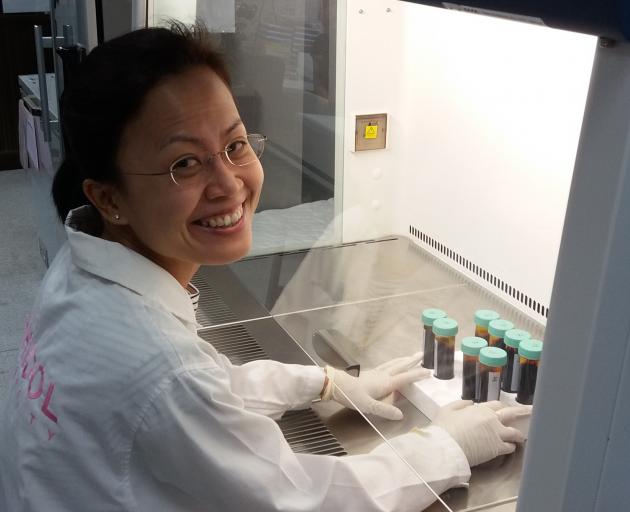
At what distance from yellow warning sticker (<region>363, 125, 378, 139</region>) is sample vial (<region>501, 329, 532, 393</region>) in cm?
62

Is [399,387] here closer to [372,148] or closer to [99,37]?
[372,148]

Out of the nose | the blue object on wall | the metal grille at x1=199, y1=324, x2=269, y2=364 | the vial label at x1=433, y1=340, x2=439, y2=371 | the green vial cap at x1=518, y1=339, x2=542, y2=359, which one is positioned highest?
the blue object on wall

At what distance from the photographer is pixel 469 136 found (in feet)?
5.14

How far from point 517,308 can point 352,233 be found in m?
0.48

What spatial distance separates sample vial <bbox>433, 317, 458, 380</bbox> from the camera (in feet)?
4.58

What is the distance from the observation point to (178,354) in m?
1.00

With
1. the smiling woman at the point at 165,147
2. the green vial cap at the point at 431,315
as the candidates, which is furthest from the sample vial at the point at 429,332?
the smiling woman at the point at 165,147

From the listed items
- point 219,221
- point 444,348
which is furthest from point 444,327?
point 219,221

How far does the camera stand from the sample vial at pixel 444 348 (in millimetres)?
1395

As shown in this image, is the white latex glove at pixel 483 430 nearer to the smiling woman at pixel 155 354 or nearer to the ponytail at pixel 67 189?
the smiling woman at pixel 155 354

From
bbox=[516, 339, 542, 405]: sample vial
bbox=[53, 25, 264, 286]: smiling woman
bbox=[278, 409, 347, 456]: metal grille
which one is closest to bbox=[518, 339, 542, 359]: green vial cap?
bbox=[516, 339, 542, 405]: sample vial

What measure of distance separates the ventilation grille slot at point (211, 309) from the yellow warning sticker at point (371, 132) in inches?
19.4

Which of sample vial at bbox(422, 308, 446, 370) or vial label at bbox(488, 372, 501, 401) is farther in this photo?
sample vial at bbox(422, 308, 446, 370)

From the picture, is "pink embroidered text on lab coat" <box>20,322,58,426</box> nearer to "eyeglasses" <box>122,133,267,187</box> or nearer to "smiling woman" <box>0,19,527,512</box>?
"smiling woman" <box>0,19,527,512</box>
